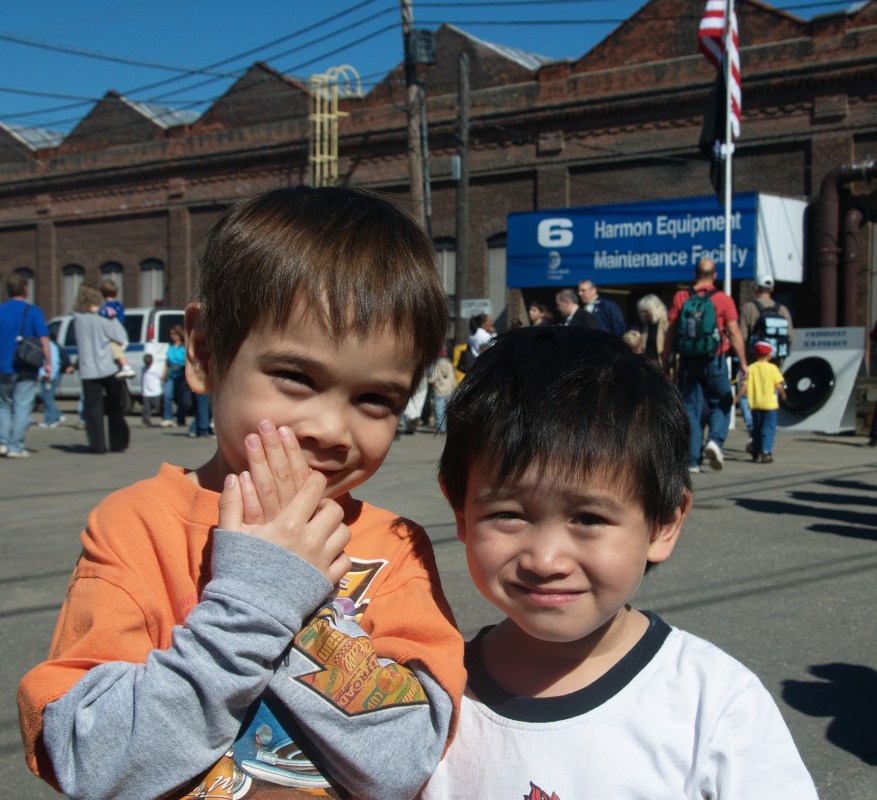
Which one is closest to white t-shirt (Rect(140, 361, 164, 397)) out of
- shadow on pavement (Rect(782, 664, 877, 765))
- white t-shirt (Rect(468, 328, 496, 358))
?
white t-shirt (Rect(468, 328, 496, 358))

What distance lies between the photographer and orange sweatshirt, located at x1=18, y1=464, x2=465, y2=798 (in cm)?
112

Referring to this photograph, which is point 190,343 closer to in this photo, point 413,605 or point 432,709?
point 413,605

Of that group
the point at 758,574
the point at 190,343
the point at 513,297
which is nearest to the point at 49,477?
the point at 758,574

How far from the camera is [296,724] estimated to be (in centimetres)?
123

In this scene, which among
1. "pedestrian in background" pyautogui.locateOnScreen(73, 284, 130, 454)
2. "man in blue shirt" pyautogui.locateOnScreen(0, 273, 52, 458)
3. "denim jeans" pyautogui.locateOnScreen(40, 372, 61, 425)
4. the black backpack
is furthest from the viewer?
"denim jeans" pyautogui.locateOnScreen(40, 372, 61, 425)

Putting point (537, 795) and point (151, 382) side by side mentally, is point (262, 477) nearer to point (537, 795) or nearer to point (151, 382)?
point (537, 795)

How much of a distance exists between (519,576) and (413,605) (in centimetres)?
15

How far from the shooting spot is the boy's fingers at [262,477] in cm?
121

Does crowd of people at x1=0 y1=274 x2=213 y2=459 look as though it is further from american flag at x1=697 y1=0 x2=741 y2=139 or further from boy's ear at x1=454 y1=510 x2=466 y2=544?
boy's ear at x1=454 y1=510 x2=466 y2=544

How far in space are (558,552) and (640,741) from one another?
277 mm

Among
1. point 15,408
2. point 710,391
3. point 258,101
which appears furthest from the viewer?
point 258,101

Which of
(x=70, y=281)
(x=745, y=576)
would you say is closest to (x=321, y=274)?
(x=745, y=576)

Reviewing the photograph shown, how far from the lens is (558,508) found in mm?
1392

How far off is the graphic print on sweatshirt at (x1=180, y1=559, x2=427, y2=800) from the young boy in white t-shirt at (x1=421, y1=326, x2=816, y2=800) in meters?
0.24
